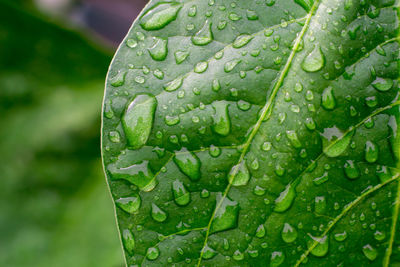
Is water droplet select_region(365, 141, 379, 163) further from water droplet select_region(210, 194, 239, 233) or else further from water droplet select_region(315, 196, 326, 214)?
water droplet select_region(210, 194, 239, 233)

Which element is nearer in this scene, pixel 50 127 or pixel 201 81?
pixel 201 81

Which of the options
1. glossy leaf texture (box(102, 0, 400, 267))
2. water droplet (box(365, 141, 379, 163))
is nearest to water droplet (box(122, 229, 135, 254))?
glossy leaf texture (box(102, 0, 400, 267))

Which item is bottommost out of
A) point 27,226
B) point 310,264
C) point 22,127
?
point 27,226

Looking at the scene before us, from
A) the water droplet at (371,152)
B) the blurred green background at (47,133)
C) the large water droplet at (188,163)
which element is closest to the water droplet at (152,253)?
the large water droplet at (188,163)

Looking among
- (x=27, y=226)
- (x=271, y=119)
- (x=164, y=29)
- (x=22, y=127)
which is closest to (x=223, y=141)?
(x=271, y=119)

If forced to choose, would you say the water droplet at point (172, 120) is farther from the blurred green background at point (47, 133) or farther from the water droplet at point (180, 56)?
the blurred green background at point (47, 133)

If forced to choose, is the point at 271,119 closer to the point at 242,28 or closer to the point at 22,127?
the point at 242,28
